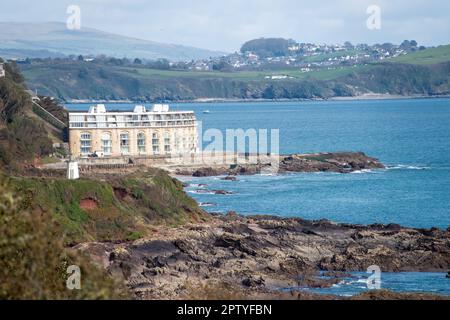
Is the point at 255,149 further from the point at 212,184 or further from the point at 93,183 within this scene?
the point at 93,183

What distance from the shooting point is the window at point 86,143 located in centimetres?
6894

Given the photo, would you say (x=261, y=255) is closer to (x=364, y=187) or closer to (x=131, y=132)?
(x=364, y=187)

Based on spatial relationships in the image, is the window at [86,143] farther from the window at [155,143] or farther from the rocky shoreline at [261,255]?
the rocky shoreline at [261,255]

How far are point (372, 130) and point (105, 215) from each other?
8840 cm

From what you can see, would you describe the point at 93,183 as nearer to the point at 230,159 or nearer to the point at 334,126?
the point at 230,159

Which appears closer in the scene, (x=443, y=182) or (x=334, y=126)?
(x=443, y=182)

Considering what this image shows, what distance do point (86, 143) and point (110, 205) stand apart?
91.4 feet

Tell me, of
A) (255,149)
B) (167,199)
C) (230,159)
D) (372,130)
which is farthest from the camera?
(372,130)

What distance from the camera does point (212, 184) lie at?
66.9 m

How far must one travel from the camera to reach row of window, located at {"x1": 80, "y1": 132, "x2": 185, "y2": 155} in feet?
227

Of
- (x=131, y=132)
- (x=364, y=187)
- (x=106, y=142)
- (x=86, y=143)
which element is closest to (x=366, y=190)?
(x=364, y=187)
